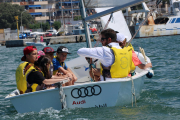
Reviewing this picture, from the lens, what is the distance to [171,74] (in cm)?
917

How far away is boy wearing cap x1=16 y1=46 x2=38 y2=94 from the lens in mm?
4793

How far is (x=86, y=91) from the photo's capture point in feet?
16.1

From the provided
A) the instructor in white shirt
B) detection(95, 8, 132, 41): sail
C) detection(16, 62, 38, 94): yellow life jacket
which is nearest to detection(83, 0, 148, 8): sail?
the instructor in white shirt

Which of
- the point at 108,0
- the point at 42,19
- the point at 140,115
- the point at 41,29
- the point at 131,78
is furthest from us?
the point at 42,19

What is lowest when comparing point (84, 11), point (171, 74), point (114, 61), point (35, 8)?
point (171, 74)

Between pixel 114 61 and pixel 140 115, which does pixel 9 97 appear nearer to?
pixel 114 61

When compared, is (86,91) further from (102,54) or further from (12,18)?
(12,18)

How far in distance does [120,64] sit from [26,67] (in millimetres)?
1473

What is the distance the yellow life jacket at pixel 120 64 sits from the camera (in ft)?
15.9

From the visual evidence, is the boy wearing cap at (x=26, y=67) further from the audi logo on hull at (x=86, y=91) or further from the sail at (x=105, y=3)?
the sail at (x=105, y=3)

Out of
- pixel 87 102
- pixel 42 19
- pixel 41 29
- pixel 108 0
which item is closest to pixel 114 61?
pixel 87 102

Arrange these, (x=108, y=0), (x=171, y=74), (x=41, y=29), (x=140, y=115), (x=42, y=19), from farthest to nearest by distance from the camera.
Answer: (x=42, y=19) < (x=41, y=29) < (x=171, y=74) < (x=108, y=0) < (x=140, y=115)

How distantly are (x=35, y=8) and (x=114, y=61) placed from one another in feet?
213

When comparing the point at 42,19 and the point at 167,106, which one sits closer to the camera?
the point at 167,106
